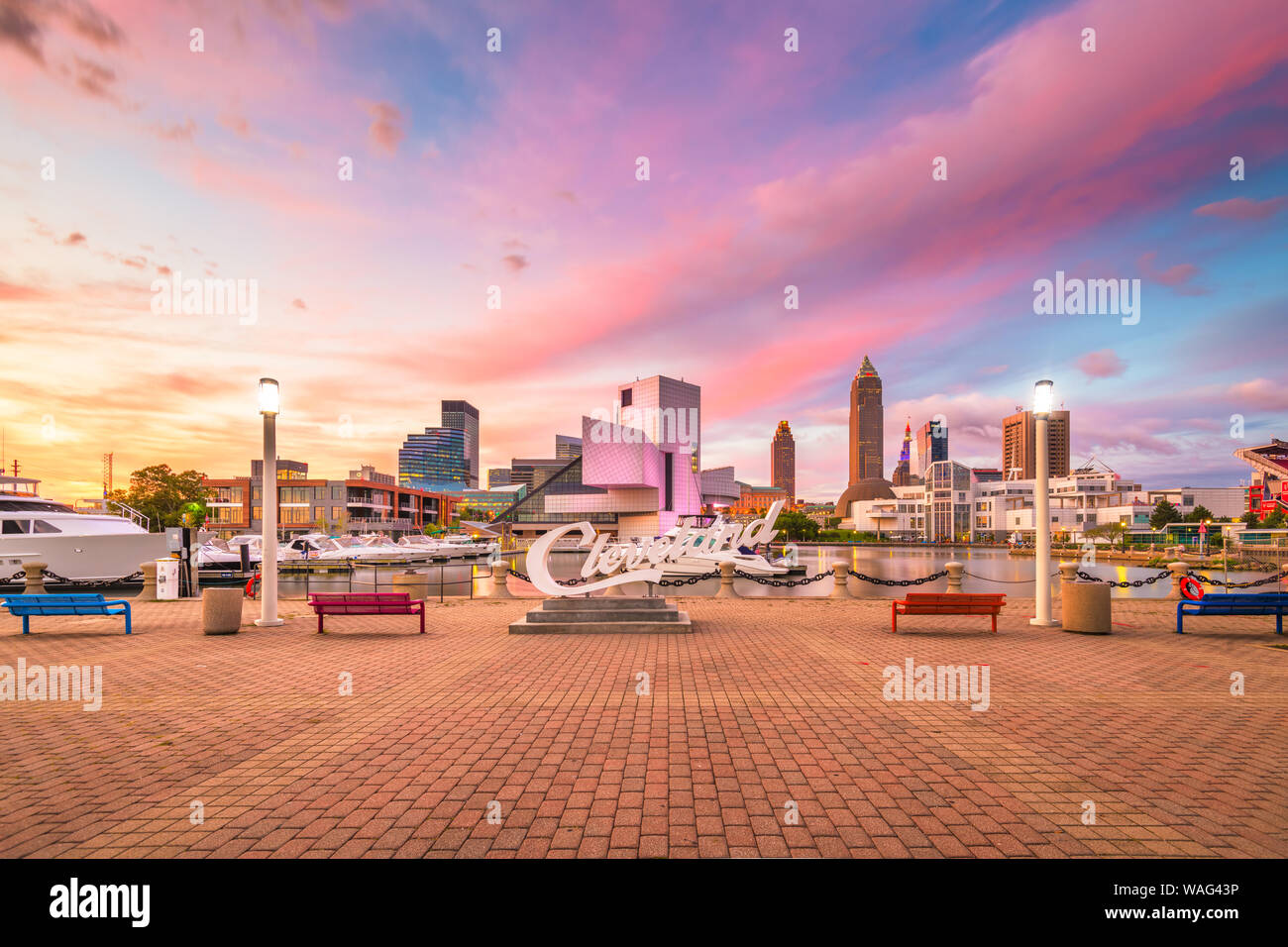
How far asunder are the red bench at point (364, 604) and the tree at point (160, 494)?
6415 cm

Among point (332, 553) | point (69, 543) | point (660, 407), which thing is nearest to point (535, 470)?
point (660, 407)

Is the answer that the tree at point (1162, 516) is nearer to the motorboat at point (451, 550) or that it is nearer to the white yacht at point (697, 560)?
the white yacht at point (697, 560)

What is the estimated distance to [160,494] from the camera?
208 feet

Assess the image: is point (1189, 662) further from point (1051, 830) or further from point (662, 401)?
point (662, 401)

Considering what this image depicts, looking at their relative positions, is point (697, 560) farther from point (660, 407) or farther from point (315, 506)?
point (660, 407)

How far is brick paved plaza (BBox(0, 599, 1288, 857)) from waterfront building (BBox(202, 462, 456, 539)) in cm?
8713

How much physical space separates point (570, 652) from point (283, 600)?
10.6 metres

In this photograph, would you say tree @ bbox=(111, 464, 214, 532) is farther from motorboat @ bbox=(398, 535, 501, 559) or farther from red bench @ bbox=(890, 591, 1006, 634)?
red bench @ bbox=(890, 591, 1006, 634)

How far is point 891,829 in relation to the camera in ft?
11.8

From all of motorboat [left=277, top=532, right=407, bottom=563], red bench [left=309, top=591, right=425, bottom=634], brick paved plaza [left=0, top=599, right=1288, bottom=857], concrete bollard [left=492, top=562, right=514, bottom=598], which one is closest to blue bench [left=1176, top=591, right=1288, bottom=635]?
brick paved plaza [left=0, top=599, right=1288, bottom=857]

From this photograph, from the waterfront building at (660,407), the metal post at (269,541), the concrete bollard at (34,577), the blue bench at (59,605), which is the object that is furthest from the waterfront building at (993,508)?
the concrete bollard at (34,577)

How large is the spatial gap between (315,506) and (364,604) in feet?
302

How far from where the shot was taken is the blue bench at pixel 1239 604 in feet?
33.3
